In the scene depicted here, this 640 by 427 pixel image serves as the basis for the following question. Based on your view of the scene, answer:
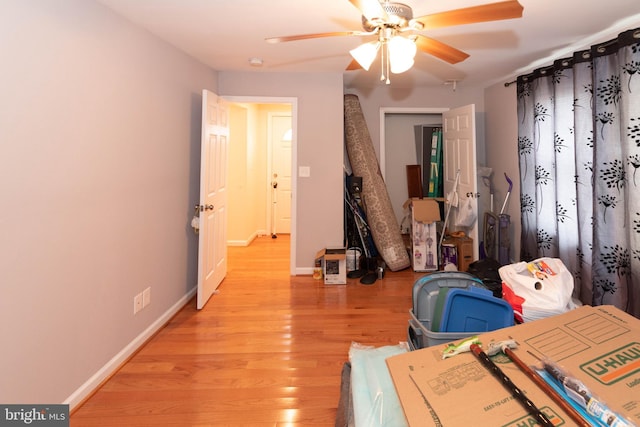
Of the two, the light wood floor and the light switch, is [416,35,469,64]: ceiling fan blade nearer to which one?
the light wood floor

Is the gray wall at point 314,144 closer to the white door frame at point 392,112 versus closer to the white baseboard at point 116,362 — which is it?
the white door frame at point 392,112

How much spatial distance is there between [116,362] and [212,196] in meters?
1.63

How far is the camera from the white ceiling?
217 centimetres

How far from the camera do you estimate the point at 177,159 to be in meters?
2.95

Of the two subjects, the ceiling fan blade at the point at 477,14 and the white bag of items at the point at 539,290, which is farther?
the white bag of items at the point at 539,290

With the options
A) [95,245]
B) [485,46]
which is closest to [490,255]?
[485,46]

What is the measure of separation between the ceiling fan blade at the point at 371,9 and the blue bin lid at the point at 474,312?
1.31 metres

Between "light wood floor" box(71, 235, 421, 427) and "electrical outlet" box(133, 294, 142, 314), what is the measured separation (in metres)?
0.29

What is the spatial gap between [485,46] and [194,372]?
3.57m

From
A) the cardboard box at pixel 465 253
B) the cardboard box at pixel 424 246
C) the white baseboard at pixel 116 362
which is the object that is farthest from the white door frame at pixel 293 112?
the cardboard box at pixel 465 253

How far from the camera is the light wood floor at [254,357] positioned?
68.4 inches

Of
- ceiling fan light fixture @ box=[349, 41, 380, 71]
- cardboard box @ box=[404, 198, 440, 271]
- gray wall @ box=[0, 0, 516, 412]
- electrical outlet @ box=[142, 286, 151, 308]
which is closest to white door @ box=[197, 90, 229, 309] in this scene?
gray wall @ box=[0, 0, 516, 412]

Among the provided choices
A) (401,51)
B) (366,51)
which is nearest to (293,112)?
(366,51)

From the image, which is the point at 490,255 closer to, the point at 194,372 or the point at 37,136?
the point at 194,372
